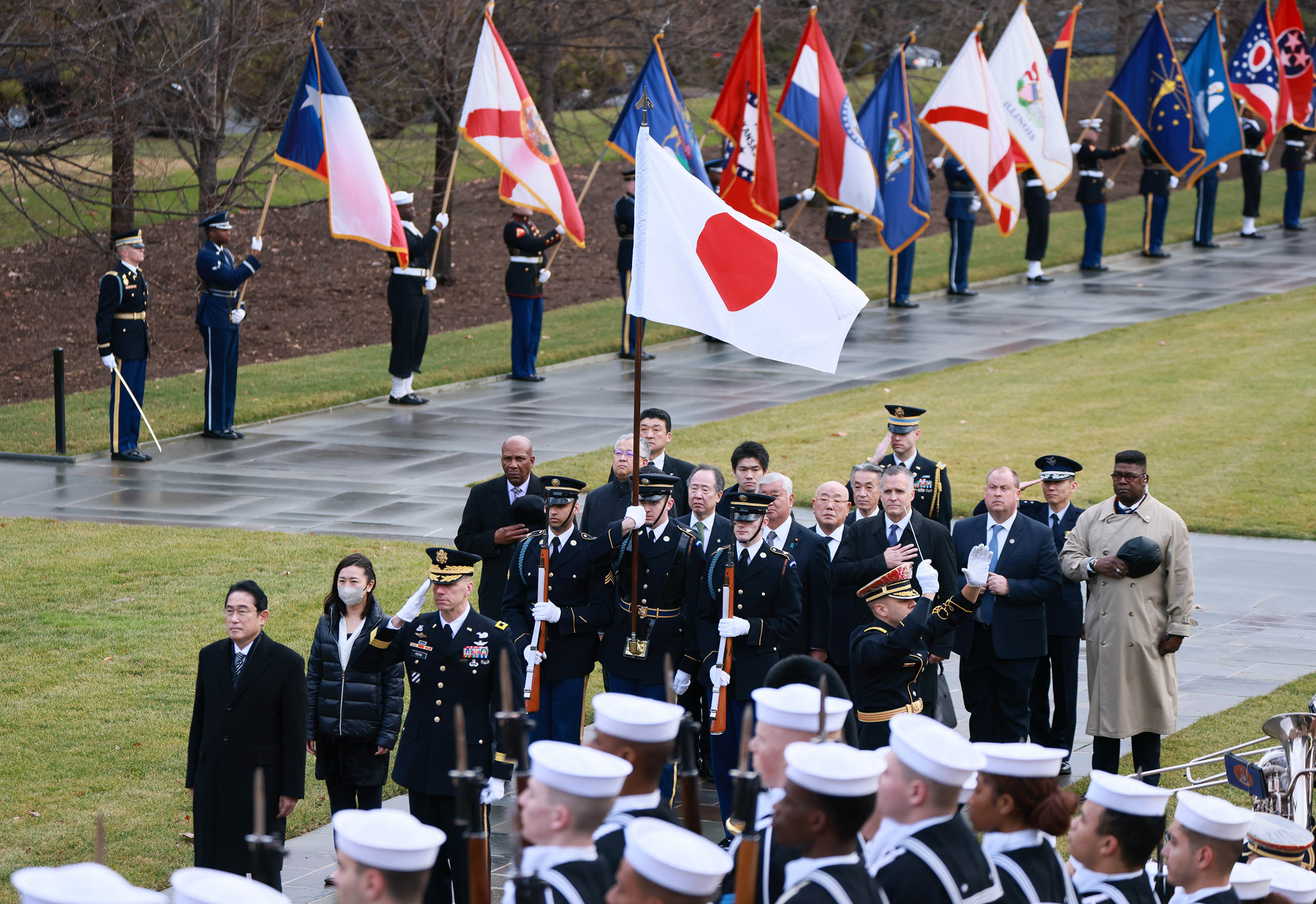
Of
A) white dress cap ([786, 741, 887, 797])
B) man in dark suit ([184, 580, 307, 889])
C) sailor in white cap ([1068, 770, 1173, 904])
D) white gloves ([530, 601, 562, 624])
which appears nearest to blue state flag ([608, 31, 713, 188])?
white gloves ([530, 601, 562, 624])

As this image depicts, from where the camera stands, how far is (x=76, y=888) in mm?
3578

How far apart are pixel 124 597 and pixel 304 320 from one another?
13.5m

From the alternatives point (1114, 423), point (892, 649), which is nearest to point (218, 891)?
point (892, 649)

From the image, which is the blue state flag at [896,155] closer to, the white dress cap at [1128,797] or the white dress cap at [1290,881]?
the white dress cap at [1290,881]

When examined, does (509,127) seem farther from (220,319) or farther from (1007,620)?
(1007,620)

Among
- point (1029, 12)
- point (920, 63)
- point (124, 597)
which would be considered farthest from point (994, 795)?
point (920, 63)

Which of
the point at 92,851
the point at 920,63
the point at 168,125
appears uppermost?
the point at 920,63

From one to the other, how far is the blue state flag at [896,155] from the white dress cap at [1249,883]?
1530 centimetres

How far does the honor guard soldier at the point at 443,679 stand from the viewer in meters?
7.62

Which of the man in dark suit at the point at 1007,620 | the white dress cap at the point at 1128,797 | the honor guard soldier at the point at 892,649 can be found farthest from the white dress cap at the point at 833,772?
the man in dark suit at the point at 1007,620

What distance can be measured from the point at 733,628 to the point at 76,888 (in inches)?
203

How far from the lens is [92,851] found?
26.5ft

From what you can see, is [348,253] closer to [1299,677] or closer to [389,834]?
[1299,677]

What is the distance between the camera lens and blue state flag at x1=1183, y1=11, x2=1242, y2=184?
26.3m
